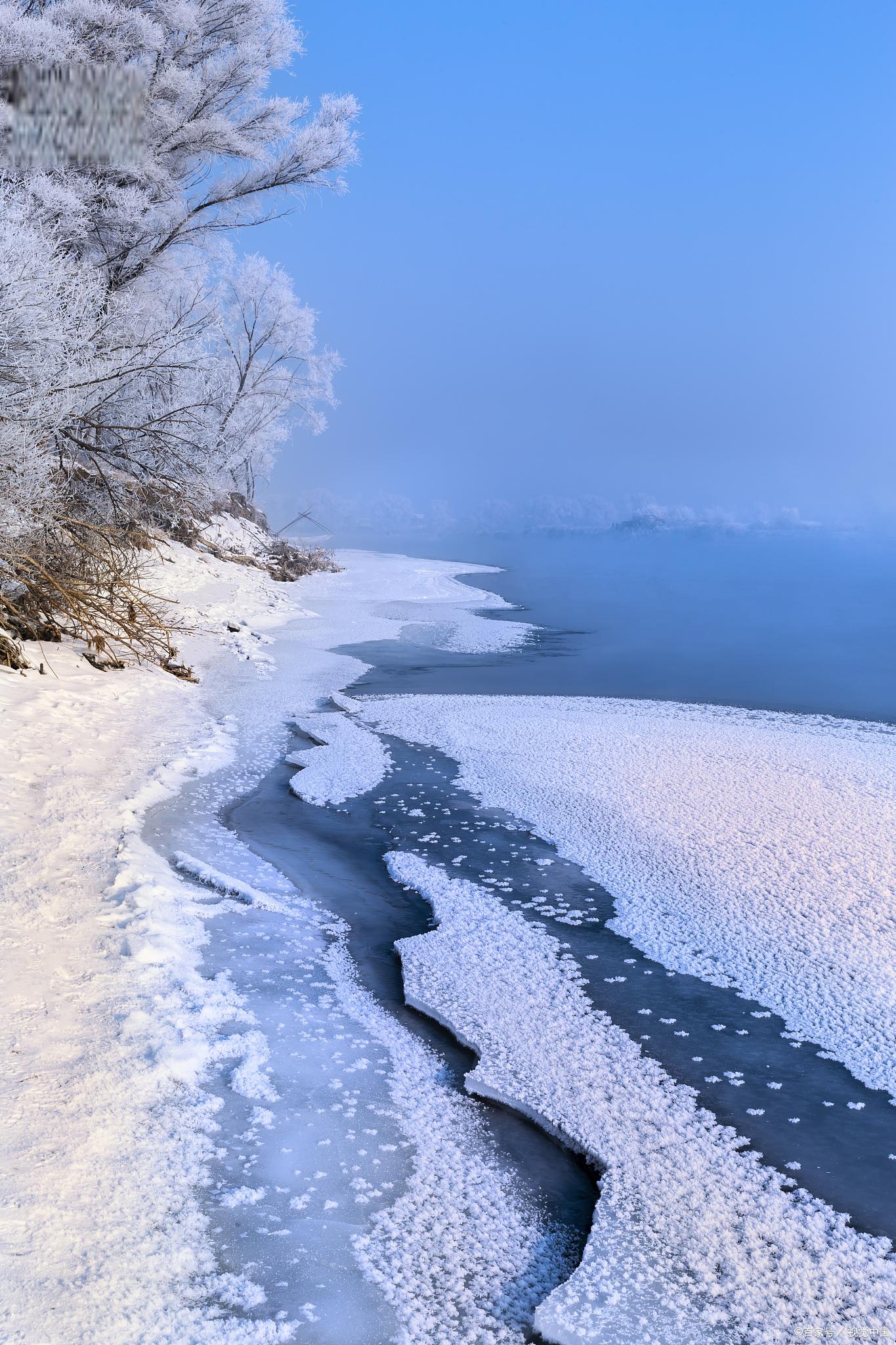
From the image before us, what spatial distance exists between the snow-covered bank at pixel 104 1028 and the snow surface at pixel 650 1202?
62cm

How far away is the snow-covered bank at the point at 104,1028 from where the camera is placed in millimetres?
1683

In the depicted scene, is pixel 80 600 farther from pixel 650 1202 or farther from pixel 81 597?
pixel 650 1202

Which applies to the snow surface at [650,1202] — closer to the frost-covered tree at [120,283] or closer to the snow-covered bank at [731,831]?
the snow-covered bank at [731,831]

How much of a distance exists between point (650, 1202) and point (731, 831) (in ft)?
8.49

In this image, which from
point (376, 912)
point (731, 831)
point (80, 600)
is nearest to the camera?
point (376, 912)

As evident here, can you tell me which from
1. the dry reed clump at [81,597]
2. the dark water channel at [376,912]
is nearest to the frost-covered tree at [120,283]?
the dry reed clump at [81,597]

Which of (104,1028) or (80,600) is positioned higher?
(80,600)

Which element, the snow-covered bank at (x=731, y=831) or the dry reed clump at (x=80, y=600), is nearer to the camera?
the snow-covered bank at (x=731, y=831)

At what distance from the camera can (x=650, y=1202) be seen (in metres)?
2.01

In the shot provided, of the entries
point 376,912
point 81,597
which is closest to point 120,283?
point 81,597

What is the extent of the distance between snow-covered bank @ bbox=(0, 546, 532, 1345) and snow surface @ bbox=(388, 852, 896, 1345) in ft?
2.05

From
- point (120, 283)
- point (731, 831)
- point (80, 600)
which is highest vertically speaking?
point (120, 283)

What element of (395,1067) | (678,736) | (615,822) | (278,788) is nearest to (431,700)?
(678,736)

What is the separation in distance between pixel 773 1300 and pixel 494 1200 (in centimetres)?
58
